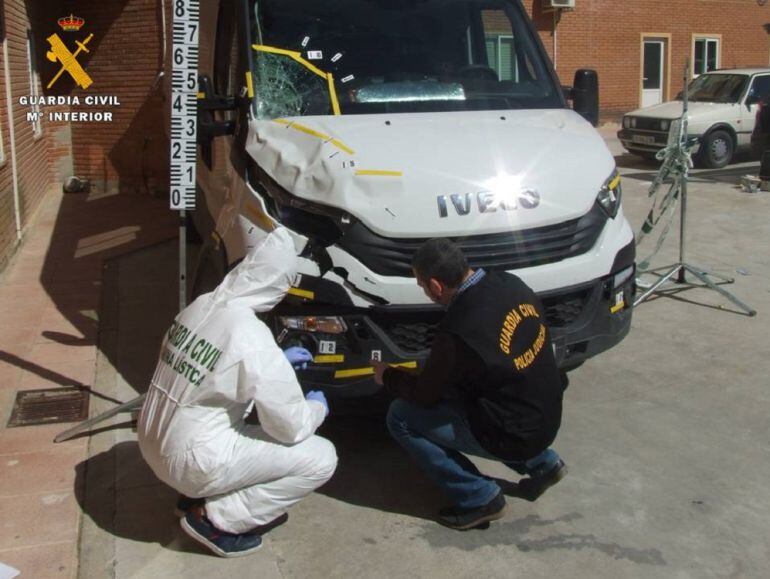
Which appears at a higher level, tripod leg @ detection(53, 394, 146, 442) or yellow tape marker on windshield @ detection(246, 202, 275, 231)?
Result: yellow tape marker on windshield @ detection(246, 202, 275, 231)

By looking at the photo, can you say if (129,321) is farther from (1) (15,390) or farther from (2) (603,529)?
(2) (603,529)

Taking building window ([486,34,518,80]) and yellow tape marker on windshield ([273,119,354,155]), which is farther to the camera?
building window ([486,34,518,80])

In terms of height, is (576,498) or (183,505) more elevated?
(183,505)

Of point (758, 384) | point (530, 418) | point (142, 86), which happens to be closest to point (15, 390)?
point (530, 418)

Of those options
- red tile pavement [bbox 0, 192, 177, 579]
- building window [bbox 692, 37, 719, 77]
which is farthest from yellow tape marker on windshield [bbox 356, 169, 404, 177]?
building window [bbox 692, 37, 719, 77]

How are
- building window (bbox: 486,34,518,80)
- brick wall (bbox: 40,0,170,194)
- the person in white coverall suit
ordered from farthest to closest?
brick wall (bbox: 40,0,170,194) < building window (bbox: 486,34,518,80) < the person in white coverall suit

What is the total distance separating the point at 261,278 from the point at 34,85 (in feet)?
32.7

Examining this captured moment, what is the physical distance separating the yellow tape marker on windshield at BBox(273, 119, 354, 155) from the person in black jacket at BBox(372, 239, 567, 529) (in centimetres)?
100

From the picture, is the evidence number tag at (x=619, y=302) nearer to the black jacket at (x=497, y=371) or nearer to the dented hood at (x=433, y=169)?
the dented hood at (x=433, y=169)

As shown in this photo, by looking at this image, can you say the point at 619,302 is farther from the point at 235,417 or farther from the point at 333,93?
the point at 235,417

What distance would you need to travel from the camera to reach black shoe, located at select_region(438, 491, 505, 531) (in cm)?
375

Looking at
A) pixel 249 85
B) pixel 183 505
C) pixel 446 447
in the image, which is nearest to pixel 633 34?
pixel 249 85

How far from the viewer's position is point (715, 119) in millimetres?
15359
